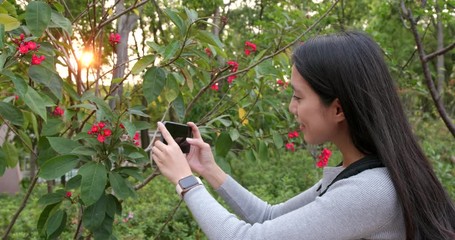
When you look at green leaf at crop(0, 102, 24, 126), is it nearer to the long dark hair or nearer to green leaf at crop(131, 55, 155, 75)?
green leaf at crop(131, 55, 155, 75)

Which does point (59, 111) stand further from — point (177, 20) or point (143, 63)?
point (177, 20)

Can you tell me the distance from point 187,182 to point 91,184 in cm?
54

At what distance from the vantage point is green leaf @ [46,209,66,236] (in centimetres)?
218

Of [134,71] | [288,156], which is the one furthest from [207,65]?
[288,156]

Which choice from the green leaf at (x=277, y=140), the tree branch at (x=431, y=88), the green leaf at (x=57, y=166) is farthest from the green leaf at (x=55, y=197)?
the tree branch at (x=431, y=88)

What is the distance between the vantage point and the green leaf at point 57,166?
1.89m

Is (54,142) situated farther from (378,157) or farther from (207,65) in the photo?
(378,157)

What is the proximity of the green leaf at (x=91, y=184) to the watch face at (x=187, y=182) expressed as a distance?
51 centimetres

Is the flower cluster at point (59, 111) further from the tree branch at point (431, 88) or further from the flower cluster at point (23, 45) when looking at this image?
the tree branch at point (431, 88)

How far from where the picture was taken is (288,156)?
10.1 metres

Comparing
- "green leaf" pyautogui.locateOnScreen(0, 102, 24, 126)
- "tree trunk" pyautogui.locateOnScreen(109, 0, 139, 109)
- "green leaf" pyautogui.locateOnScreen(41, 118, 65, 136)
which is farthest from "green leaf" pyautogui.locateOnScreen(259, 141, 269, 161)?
"green leaf" pyautogui.locateOnScreen(0, 102, 24, 126)

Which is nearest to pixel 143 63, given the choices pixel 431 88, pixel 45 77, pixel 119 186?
pixel 45 77

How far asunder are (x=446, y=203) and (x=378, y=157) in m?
0.23

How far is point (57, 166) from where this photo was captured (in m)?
1.91
